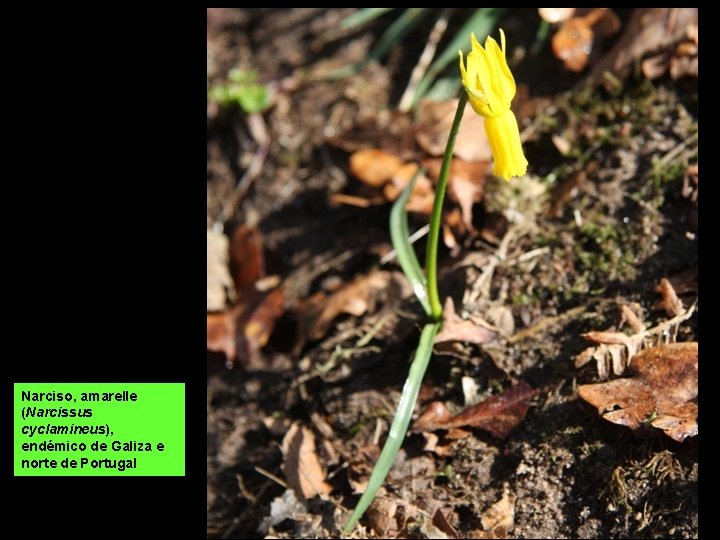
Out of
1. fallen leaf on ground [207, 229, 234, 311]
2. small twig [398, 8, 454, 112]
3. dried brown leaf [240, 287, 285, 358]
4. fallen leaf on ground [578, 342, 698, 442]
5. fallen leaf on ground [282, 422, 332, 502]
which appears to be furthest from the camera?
small twig [398, 8, 454, 112]

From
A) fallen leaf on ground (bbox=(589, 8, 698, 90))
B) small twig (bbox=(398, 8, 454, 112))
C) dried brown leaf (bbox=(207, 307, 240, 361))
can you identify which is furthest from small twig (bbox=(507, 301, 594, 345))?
small twig (bbox=(398, 8, 454, 112))

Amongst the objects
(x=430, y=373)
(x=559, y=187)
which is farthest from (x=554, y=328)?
(x=559, y=187)

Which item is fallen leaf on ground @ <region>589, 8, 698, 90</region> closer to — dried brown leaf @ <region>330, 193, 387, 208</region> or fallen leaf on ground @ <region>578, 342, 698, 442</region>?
dried brown leaf @ <region>330, 193, 387, 208</region>

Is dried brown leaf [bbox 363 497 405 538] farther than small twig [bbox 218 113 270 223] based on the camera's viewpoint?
No

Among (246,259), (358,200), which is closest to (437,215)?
(358,200)

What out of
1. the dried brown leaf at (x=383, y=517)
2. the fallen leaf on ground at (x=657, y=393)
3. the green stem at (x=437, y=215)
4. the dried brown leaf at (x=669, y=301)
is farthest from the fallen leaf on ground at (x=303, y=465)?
the dried brown leaf at (x=669, y=301)

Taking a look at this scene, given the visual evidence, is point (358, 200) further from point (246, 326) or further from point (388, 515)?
point (388, 515)

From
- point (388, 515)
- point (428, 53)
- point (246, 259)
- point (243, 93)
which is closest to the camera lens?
point (388, 515)
